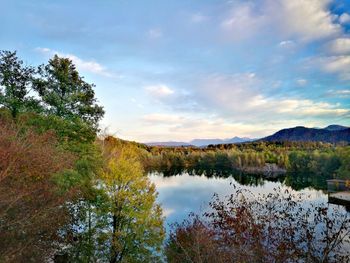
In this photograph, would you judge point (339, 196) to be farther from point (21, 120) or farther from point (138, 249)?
point (21, 120)

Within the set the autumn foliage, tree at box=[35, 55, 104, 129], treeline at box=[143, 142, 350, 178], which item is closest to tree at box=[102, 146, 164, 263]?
tree at box=[35, 55, 104, 129]

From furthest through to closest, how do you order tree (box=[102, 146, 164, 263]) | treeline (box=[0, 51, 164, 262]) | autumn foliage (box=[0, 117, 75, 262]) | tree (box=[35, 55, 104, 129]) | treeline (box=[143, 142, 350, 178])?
treeline (box=[143, 142, 350, 178]), tree (box=[35, 55, 104, 129]), tree (box=[102, 146, 164, 263]), treeline (box=[0, 51, 164, 262]), autumn foliage (box=[0, 117, 75, 262])

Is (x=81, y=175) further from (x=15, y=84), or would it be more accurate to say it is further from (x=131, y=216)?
(x=15, y=84)

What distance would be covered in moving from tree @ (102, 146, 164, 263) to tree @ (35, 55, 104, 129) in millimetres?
4088

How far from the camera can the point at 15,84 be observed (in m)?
17.7

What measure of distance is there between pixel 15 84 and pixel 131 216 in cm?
1022

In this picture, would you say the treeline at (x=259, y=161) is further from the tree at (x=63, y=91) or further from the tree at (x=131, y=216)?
the tree at (x=63, y=91)

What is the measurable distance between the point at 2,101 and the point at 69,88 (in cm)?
367

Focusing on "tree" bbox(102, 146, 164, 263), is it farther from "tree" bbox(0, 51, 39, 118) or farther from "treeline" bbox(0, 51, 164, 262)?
"tree" bbox(0, 51, 39, 118)

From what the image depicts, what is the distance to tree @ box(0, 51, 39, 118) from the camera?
17172mm

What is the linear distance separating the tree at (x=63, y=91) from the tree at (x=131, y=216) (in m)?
4.09

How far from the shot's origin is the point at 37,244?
359 inches

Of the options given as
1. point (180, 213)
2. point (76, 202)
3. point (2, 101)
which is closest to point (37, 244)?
point (76, 202)

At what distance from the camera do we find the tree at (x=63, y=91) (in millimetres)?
17500
